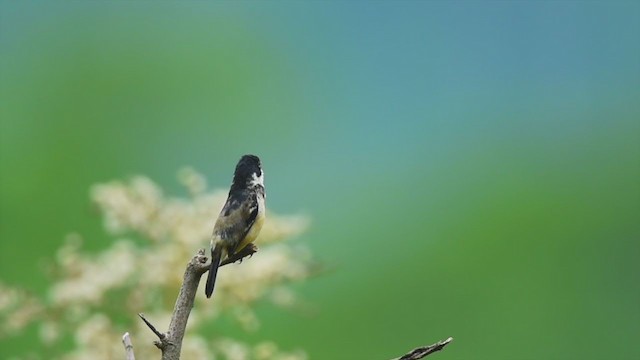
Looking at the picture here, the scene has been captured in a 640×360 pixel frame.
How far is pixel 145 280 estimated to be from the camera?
3.74 meters

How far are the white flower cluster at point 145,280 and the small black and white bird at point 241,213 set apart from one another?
59.3 inches

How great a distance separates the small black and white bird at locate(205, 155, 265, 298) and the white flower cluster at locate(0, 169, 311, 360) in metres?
1.51

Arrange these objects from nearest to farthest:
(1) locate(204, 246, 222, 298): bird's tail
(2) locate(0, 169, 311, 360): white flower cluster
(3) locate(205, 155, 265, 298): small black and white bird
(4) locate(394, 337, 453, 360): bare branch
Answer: (4) locate(394, 337, 453, 360): bare branch < (1) locate(204, 246, 222, 298): bird's tail < (3) locate(205, 155, 265, 298): small black and white bird < (2) locate(0, 169, 311, 360): white flower cluster

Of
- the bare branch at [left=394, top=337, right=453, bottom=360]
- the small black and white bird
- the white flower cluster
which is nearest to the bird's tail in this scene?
the small black and white bird

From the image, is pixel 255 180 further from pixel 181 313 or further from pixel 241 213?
pixel 181 313

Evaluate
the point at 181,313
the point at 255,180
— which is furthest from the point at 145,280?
the point at 181,313

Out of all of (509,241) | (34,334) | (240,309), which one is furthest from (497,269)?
(34,334)

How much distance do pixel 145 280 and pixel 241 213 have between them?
5.56 feet

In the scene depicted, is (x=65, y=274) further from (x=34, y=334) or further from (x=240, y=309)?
(x=34, y=334)

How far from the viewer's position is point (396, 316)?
5.52 m

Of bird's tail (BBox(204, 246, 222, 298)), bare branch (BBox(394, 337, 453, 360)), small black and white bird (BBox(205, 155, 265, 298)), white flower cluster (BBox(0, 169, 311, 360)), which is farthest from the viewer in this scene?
white flower cluster (BBox(0, 169, 311, 360))

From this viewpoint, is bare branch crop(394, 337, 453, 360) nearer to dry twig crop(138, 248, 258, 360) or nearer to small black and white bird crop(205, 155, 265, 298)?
dry twig crop(138, 248, 258, 360)

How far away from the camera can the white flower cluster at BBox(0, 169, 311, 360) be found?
3.68 metres

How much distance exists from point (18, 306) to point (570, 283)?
331 centimetres
